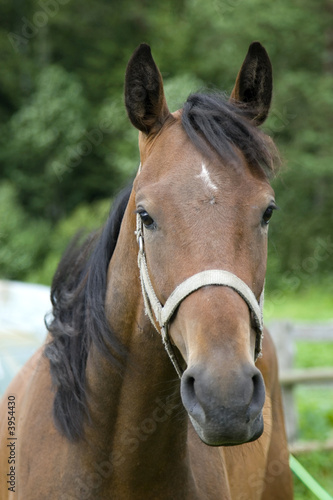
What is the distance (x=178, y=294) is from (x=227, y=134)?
0.60 meters

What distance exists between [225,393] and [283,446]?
6.59ft

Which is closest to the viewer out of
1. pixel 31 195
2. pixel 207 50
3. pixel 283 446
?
pixel 283 446

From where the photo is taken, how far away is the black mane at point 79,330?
2031 mm

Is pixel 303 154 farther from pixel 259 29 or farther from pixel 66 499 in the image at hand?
pixel 66 499

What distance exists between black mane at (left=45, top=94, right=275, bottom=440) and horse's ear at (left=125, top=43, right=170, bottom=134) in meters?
0.11

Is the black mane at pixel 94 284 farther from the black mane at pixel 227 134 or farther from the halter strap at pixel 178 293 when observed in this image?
the halter strap at pixel 178 293

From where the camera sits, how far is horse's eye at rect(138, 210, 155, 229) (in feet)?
5.78

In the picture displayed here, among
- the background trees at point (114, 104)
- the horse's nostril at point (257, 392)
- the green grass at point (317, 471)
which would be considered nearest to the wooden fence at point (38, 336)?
the green grass at point (317, 471)

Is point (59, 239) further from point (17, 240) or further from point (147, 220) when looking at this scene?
point (147, 220)

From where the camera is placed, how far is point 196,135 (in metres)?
1.83

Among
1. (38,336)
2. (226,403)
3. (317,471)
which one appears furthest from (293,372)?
(226,403)

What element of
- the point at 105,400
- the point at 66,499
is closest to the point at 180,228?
the point at 105,400

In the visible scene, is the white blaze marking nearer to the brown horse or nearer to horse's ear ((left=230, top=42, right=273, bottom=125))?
the brown horse

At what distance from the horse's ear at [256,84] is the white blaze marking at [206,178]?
0.36 meters
